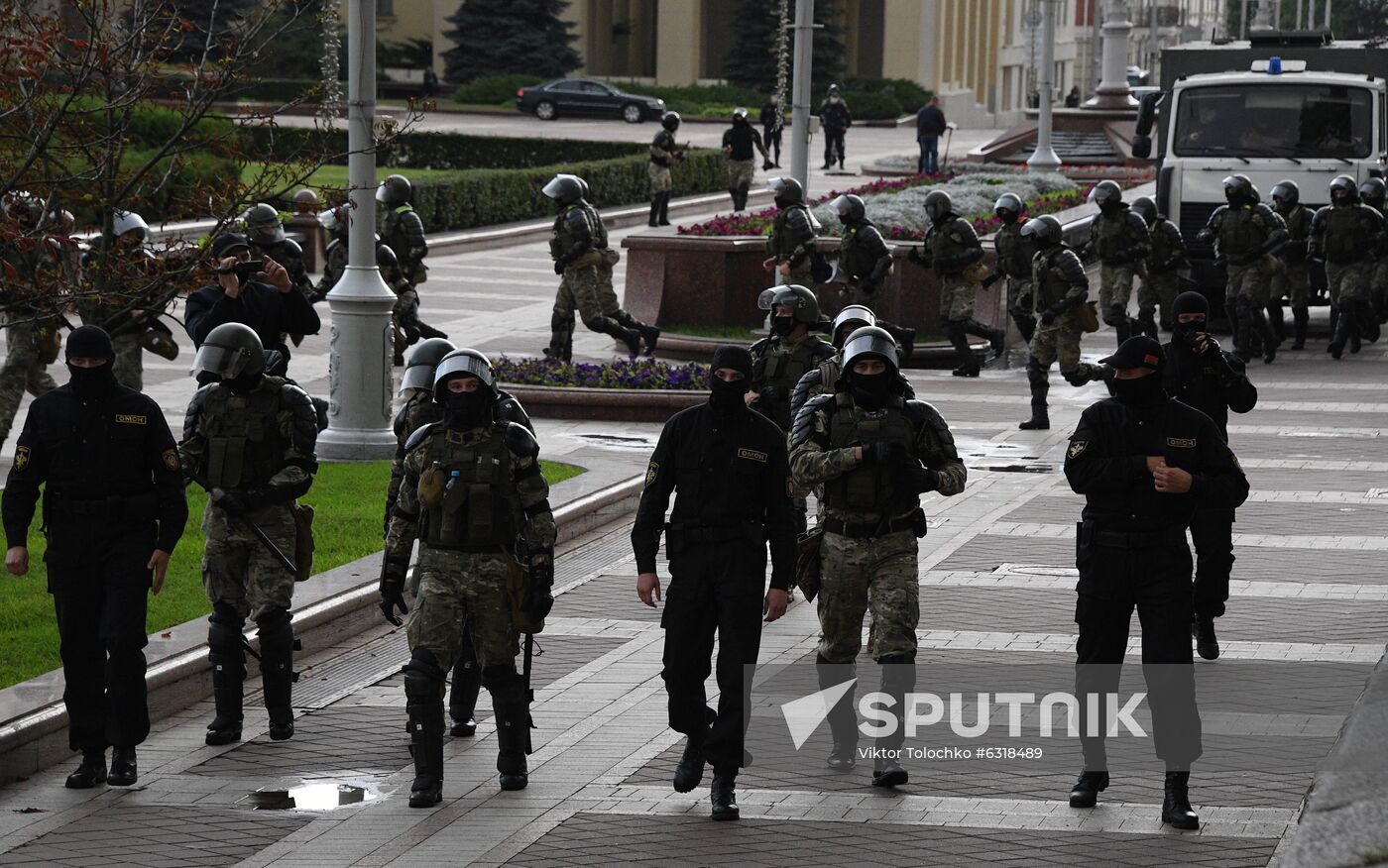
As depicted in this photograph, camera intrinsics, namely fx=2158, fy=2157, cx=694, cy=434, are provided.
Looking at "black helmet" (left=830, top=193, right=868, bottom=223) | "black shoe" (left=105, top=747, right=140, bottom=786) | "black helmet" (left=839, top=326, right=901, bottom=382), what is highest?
"black helmet" (left=839, top=326, right=901, bottom=382)

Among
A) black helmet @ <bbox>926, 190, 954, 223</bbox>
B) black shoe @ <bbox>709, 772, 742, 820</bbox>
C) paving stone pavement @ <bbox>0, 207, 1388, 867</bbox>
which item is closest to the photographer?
paving stone pavement @ <bbox>0, 207, 1388, 867</bbox>

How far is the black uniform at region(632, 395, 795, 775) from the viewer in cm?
822

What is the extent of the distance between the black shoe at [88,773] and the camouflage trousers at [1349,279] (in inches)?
609

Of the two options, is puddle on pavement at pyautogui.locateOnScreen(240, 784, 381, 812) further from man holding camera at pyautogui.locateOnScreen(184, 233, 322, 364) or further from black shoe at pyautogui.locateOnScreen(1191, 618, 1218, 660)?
black shoe at pyautogui.locateOnScreen(1191, 618, 1218, 660)

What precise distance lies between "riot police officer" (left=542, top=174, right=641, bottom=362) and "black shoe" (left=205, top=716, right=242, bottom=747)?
34.8ft

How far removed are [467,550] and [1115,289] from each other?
13.0 meters

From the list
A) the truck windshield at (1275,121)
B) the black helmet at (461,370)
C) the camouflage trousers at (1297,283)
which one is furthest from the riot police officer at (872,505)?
the truck windshield at (1275,121)

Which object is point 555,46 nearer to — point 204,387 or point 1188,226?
point 1188,226

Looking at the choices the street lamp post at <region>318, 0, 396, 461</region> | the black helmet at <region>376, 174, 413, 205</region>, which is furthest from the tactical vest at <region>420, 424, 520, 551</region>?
the black helmet at <region>376, 174, 413, 205</region>

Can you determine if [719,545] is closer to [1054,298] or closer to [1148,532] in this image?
[1148,532]

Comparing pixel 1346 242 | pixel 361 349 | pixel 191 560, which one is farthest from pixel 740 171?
pixel 191 560

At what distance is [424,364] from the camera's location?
939 centimetres

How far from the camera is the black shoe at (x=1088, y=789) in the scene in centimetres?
813

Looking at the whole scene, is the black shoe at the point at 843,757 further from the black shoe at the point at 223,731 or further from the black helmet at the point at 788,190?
the black helmet at the point at 788,190
